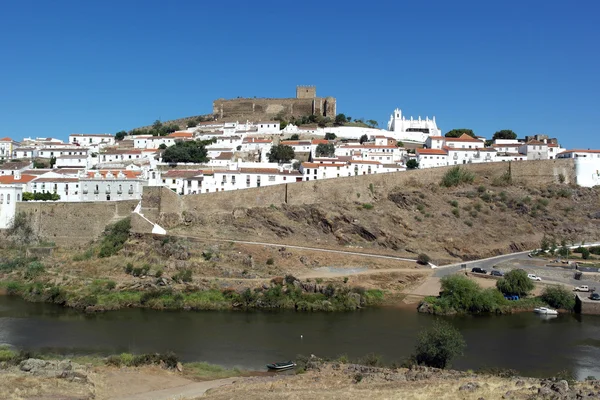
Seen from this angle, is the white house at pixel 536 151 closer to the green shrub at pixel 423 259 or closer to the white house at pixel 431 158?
the white house at pixel 431 158

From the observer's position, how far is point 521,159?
46562 millimetres

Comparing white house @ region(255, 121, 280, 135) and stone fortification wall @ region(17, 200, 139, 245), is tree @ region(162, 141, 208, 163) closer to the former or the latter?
stone fortification wall @ region(17, 200, 139, 245)

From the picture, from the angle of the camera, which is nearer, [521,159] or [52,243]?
[52,243]

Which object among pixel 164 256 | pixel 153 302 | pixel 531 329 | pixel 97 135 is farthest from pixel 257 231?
pixel 97 135

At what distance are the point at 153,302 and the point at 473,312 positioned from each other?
43.7 ft

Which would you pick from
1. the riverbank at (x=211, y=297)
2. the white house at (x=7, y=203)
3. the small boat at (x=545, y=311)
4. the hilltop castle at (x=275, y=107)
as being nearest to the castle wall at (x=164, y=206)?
the white house at (x=7, y=203)

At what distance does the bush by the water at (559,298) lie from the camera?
26.6 m

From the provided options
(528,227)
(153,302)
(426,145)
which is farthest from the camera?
(426,145)

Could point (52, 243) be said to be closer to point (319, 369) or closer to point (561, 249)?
point (319, 369)

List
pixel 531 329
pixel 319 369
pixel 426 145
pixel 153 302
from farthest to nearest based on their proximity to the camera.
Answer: pixel 426 145
pixel 153 302
pixel 531 329
pixel 319 369

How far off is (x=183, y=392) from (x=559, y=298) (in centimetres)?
1754

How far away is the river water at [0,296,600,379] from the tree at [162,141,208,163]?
16.7 metres

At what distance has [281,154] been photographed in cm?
4275

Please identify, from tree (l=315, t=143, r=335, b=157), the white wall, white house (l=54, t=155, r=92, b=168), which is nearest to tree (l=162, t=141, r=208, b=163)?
white house (l=54, t=155, r=92, b=168)
